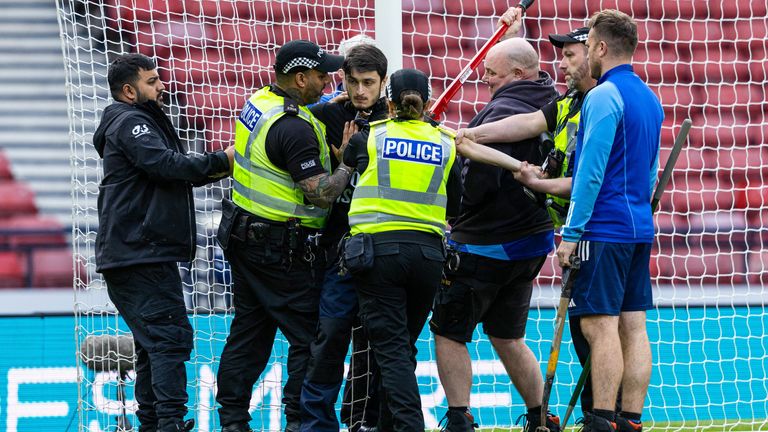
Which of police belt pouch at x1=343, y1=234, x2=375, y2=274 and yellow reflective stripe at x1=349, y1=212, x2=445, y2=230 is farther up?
yellow reflective stripe at x1=349, y1=212, x2=445, y2=230

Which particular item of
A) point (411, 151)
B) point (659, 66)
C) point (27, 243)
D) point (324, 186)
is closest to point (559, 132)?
point (411, 151)

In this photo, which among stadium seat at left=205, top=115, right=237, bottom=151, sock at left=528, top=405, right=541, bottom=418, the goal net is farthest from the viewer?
stadium seat at left=205, top=115, right=237, bottom=151

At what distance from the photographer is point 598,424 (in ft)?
14.4

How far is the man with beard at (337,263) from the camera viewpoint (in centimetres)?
459

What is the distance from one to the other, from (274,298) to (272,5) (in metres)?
2.94

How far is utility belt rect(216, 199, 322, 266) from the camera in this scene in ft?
15.4

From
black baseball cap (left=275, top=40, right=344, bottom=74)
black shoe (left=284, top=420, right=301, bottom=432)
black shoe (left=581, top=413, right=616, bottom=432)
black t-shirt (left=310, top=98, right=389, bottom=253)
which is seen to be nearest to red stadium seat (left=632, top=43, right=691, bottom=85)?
black t-shirt (left=310, top=98, right=389, bottom=253)

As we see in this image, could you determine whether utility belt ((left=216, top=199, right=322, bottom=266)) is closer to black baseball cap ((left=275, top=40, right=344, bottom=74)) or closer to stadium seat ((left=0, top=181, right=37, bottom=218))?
black baseball cap ((left=275, top=40, right=344, bottom=74))

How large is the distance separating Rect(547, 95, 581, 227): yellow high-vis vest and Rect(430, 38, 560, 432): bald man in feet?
0.58

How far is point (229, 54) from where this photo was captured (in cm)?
714

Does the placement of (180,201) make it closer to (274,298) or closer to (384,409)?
(274,298)

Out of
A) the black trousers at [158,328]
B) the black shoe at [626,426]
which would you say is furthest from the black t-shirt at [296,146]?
the black shoe at [626,426]

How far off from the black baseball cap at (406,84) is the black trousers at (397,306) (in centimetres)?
59

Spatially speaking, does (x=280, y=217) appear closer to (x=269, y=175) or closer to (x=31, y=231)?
(x=269, y=175)
